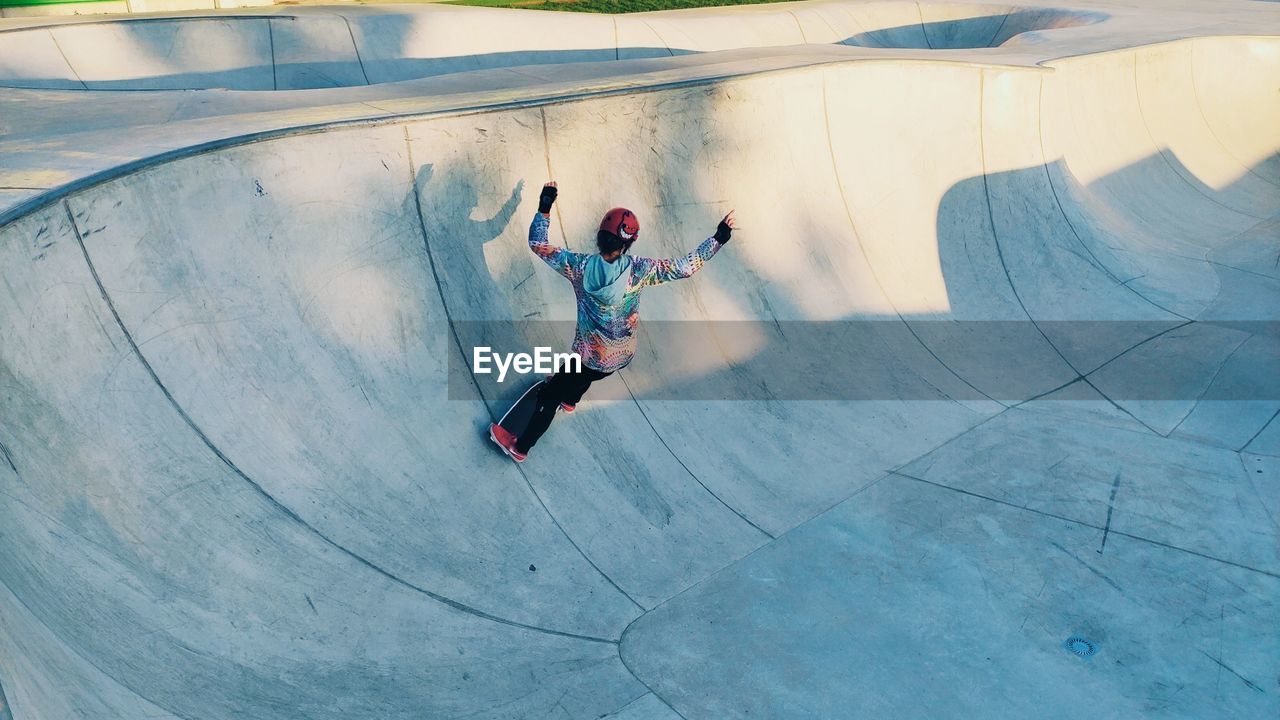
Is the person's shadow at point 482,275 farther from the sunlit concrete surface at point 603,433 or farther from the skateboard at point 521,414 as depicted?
the skateboard at point 521,414

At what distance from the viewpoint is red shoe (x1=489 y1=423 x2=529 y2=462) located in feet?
18.9

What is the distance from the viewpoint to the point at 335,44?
13523mm

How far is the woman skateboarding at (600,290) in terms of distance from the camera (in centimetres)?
530

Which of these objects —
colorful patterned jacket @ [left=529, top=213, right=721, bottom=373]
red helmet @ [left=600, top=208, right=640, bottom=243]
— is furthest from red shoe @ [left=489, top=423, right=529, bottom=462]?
red helmet @ [left=600, top=208, right=640, bottom=243]

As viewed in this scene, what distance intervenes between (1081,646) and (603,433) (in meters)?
3.34

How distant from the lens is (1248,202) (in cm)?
1320

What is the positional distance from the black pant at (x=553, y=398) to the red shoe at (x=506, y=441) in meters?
0.03

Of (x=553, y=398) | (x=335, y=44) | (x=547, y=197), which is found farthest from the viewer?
(x=335, y=44)

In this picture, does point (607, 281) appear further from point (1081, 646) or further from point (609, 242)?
point (1081, 646)

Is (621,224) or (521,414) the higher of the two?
(621,224)

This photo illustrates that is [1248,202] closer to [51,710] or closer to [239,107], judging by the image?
[239,107]

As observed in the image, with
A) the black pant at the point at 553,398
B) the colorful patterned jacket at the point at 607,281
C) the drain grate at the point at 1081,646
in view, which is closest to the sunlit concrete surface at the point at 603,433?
the drain grate at the point at 1081,646

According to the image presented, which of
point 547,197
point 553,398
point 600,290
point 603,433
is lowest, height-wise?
point 603,433

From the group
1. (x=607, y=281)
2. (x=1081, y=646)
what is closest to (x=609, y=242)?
(x=607, y=281)
